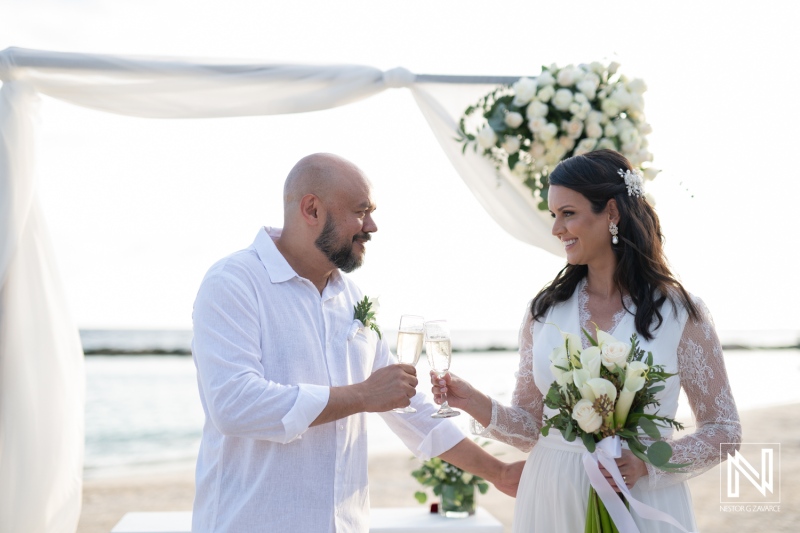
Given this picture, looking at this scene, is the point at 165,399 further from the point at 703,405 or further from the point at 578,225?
the point at 703,405

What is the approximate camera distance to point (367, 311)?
300 cm

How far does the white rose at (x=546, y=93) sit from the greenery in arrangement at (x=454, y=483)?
6.57 feet

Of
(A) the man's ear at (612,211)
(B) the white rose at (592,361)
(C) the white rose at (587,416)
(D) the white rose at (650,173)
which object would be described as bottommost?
(C) the white rose at (587,416)

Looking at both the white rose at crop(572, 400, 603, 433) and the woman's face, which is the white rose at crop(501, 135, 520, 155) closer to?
the woman's face

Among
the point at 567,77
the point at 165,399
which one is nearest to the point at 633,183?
the point at 567,77

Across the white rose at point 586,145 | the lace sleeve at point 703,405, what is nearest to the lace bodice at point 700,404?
the lace sleeve at point 703,405

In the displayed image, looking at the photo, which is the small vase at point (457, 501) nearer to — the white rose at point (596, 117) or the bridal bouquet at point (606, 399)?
the bridal bouquet at point (606, 399)

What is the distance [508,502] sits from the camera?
9586 mm

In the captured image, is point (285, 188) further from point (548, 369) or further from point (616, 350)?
point (616, 350)

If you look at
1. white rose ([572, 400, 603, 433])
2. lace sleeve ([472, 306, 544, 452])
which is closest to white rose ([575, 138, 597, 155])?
lace sleeve ([472, 306, 544, 452])

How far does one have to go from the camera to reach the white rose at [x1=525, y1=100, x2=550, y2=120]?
3924 millimetres

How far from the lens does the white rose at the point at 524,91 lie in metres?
3.97

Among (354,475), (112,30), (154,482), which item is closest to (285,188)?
(354,475)

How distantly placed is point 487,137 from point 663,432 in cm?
178
